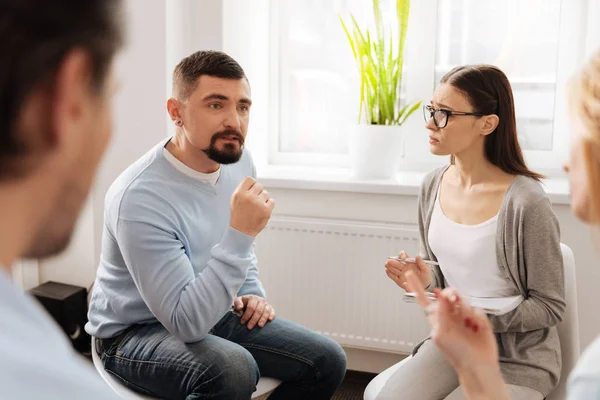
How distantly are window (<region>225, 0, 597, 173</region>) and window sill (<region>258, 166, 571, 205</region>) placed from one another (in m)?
0.16

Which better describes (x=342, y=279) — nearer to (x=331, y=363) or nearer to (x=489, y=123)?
(x=331, y=363)

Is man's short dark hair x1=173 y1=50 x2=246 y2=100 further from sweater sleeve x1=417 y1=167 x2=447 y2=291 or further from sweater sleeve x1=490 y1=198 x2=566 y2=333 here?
sweater sleeve x1=490 y1=198 x2=566 y2=333

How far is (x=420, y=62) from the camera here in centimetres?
258

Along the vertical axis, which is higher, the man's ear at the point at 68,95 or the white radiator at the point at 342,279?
the man's ear at the point at 68,95

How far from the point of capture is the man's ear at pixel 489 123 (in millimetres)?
1721

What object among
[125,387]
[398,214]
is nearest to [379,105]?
[398,214]

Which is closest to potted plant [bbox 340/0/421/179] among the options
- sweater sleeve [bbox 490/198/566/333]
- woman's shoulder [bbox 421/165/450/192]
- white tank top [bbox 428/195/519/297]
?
woman's shoulder [bbox 421/165/450/192]

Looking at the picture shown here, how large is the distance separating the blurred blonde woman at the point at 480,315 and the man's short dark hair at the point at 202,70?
0.94 m

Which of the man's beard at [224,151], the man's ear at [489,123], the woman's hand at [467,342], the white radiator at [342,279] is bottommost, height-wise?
the white radiator at [342,279]

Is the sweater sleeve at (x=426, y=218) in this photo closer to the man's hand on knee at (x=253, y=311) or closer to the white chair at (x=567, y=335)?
the white chair at (x=567, y=335)

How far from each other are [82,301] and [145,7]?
115 cm

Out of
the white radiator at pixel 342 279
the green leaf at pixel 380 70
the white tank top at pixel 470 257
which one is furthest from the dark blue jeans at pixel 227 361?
the green leaf at pixel 380 70

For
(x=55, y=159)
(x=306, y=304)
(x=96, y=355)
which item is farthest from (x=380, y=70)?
(x=55, y=159)

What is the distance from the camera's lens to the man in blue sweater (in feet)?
4.90
